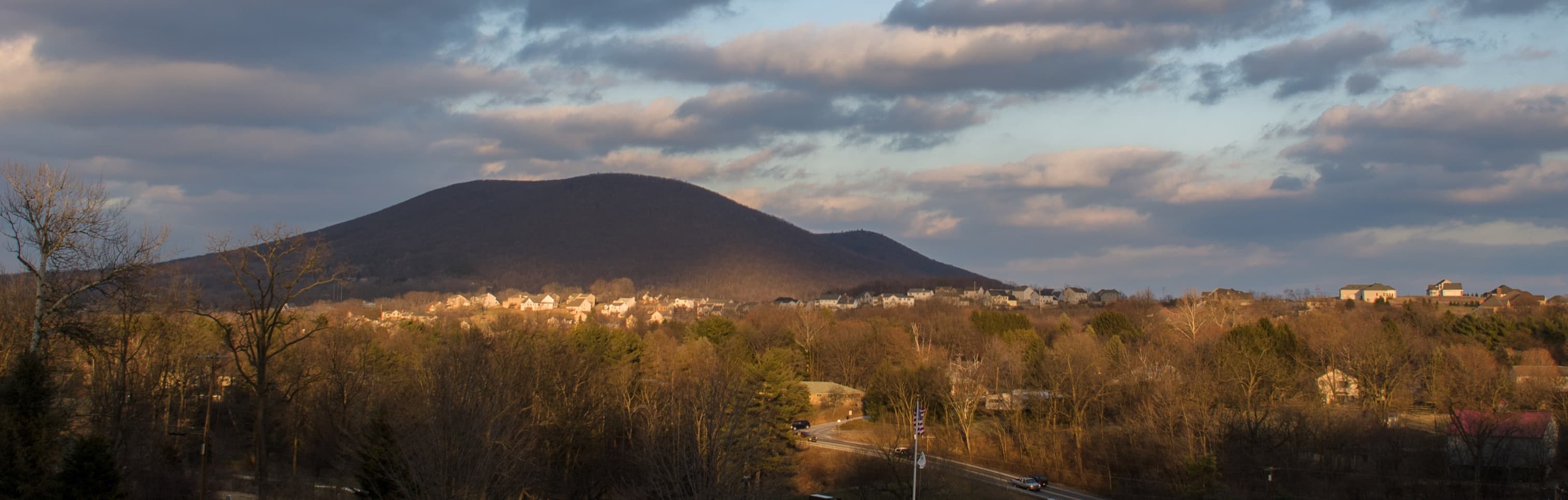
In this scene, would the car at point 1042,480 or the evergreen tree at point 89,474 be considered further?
the car at point 1042,480

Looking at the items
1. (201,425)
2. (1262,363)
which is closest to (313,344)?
(201,425)

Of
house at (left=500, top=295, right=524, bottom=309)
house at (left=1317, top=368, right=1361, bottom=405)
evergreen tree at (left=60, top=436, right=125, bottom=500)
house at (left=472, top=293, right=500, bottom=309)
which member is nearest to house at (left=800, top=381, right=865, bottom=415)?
house at (left=1317, top=368, right=1361, bottom=405)

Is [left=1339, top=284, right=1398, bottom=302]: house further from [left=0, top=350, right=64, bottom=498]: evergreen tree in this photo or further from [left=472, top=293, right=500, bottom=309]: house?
[left=0, top=350, right=64, bottom=498]: evergreen tree

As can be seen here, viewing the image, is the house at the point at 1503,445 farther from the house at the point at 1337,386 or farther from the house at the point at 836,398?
the house at the point at 836,398

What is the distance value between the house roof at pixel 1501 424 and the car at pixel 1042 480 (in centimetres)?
1776

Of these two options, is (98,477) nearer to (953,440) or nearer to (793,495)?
(793,495)

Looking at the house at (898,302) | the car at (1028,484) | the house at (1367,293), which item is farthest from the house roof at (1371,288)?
the car at (1028,484)

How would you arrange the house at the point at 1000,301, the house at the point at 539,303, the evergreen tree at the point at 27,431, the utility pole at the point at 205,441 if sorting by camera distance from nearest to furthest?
the evergreen tree at the point at 27,431, the utility pole at the point at 205,441, the house at the point at 539,303, the house at the point at 1000,301

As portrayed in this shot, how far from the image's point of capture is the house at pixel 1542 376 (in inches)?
2381

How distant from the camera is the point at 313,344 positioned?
6066 centimetres

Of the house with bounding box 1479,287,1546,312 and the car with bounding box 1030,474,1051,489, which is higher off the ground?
the house with bounding box 1479,287,1546,312

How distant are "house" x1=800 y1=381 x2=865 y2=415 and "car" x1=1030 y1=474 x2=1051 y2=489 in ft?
86.0

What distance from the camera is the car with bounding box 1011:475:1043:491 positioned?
165ft

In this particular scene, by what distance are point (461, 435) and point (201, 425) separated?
31452 mm
